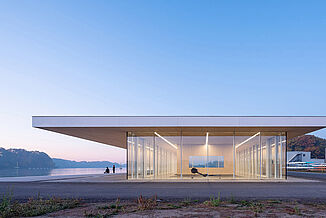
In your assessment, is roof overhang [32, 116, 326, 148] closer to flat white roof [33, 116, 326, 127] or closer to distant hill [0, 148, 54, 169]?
flat white roof [33, 116, 326, 127]

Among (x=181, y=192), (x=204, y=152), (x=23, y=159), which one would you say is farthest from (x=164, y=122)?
(x=23, y=159)

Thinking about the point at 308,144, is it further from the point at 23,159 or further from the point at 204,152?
the point at 23,159

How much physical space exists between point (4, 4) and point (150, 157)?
14.4 metres

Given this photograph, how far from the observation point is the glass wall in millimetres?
22594

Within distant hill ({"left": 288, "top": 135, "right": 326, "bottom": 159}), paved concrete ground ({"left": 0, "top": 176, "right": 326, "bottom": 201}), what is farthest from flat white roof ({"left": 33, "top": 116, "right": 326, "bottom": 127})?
distant hill ({"left": 288, "top": 135, "right": 326, "bottom": 159})

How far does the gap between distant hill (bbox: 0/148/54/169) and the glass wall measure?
137 meters

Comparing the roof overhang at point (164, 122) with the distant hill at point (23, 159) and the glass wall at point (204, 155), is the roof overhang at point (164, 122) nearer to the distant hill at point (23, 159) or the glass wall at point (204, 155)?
the glass wall at point (204, 155)

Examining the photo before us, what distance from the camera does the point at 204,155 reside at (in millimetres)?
23609

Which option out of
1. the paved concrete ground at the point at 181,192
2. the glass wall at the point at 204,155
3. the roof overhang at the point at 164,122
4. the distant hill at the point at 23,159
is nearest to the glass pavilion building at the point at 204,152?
the glass wall at the point at 204,155

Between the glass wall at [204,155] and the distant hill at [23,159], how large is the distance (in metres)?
137

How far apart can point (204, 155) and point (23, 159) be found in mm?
150510

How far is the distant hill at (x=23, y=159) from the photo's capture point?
143875 mm

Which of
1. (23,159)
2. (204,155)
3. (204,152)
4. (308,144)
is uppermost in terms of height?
(204,152)

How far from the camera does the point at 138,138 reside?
75.6ft
